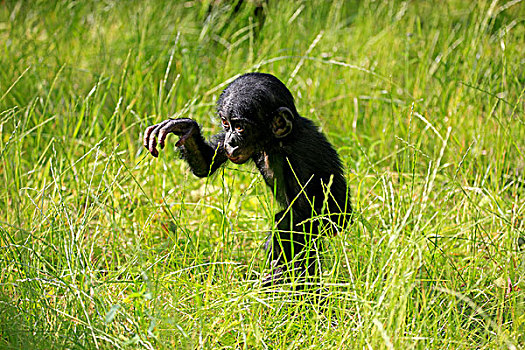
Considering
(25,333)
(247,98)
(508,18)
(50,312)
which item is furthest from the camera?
(508,18)

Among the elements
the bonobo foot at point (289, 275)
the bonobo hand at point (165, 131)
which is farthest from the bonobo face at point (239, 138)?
the bonobo foot at point (289, 275)

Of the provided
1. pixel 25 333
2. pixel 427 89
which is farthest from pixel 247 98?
pixel 427 89

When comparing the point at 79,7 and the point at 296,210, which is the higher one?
the point at 79,7

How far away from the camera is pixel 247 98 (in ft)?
8.63

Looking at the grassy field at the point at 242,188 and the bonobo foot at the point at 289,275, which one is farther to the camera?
the bonobo foot at the point at 289,275

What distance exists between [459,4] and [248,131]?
5036 mm

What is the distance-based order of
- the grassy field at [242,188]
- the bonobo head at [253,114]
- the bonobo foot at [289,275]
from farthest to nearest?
the bonobo head at [253,114] → the bonobo foot at [289,275] → the grassy field at [242,188]

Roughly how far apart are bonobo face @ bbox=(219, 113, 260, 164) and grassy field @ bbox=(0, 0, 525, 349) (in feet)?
0.83

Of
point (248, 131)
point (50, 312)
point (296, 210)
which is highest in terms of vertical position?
point (248, 131)

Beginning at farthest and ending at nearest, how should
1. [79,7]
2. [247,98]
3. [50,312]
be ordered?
[79,7] < [247,98] < [50,312]

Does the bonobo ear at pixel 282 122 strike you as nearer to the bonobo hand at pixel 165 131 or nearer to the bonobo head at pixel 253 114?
the bonobo head at pixel 253 114

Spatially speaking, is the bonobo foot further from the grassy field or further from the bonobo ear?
the bonobo ear

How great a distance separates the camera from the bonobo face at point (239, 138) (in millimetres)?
2650

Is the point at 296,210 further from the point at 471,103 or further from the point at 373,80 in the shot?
the point at 373,80
